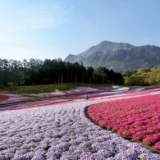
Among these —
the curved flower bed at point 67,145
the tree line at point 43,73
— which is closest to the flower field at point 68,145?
the curved flower bed at point 67,145

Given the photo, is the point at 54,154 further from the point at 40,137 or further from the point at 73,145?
the point at 40,137

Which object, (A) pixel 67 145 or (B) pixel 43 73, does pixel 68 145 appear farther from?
(B) pixel 43 73

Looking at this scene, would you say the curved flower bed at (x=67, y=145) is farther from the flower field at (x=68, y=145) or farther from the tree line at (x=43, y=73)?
the tree line at (x=43, y=73)

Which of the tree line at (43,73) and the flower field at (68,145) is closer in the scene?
the flower field at (68,145)

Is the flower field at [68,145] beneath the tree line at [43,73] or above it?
beneath

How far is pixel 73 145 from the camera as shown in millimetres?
11180

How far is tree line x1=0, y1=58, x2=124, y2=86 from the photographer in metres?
98.0

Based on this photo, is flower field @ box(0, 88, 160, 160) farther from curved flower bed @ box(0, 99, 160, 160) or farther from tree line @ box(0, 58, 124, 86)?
tree line @ box(0, 58, 124, 86)

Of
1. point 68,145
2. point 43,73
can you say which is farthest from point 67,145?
point 43,73

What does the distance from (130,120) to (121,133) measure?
3.06m

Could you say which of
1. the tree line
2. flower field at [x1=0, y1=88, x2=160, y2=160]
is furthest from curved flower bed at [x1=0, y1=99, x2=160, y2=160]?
the tree line

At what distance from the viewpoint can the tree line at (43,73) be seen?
98000 millimetres

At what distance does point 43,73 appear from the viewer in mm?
101750

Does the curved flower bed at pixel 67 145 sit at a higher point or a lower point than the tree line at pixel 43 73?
lower
